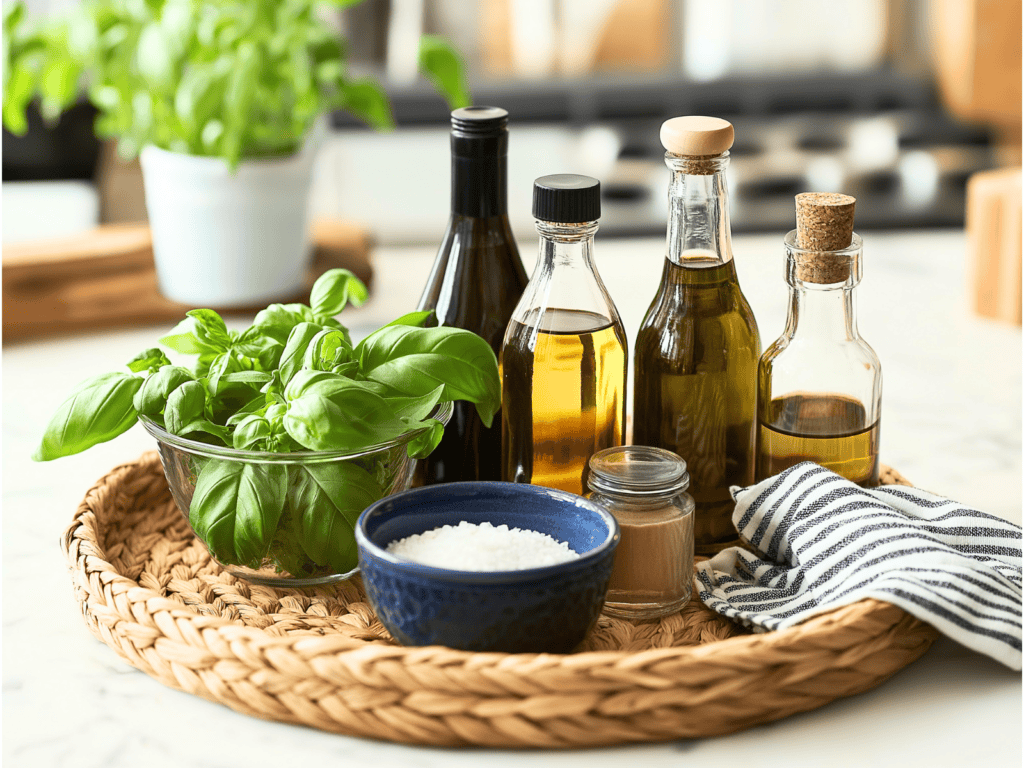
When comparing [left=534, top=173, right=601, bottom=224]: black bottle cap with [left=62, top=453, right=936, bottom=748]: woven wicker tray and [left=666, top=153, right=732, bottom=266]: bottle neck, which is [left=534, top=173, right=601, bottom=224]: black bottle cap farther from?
[left=62, top=453, right=936, bottom=748]: woven wicker tray

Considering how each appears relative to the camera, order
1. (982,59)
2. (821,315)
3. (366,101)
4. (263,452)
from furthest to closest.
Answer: (982,59) < (366,101) < (821,315) < (263,452)

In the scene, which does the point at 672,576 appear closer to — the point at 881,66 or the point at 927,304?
the point at 927,304

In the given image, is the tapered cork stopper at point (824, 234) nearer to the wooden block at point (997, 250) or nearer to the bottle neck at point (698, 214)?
the bottle neck at point (698, 214)

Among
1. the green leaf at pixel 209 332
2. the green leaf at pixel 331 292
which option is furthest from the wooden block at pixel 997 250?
the green leaf at pixel 209 332

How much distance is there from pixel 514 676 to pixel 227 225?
0.89 meters

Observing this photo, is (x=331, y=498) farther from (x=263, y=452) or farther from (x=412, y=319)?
(x=412, y=319)

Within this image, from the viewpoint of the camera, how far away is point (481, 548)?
0.65m

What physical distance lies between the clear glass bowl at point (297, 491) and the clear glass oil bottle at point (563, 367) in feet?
0.33

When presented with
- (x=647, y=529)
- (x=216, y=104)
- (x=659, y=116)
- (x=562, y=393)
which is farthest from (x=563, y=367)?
(x=659, y=116)

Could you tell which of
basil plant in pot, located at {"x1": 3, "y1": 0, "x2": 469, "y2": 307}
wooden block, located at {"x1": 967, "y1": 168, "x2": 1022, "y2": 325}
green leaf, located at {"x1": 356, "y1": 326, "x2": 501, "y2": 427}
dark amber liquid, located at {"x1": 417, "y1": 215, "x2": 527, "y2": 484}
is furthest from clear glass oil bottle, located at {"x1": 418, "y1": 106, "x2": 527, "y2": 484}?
wooden block, located at {"x1": 967, "y1": 168, "x2": 1022, "y2": 325}

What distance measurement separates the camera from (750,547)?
0.81 meters

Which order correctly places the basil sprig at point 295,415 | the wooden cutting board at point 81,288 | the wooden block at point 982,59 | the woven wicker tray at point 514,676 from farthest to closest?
the wooden block at point 982,59, the wooden cutting board at point 81,288, the basil sprig at point 295,415, the woven wicker tray at point 514,676

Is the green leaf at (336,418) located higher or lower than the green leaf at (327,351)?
lower

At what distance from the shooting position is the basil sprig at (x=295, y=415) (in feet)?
2.29
